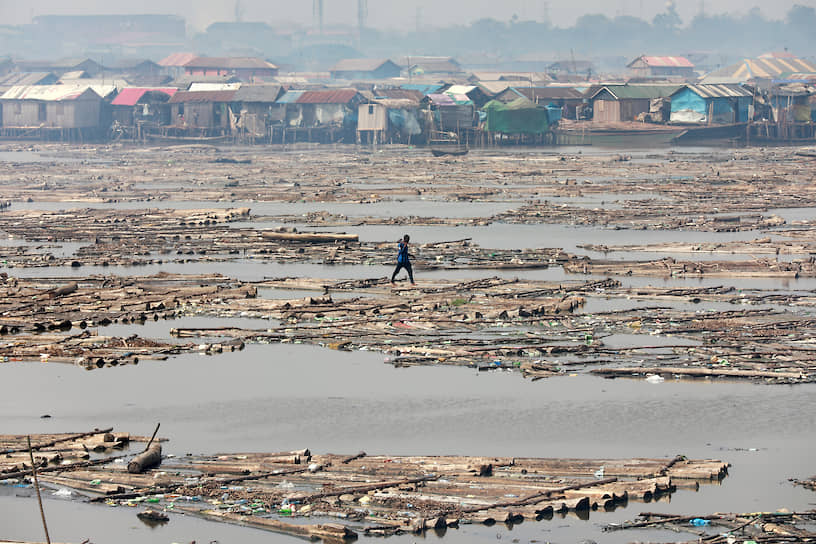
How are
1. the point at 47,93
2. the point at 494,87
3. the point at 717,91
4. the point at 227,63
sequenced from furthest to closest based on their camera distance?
the point at 227,63
the point at 494,87
the point at 47,93
the point at 717,91

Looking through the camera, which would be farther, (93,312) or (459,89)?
(459,89)

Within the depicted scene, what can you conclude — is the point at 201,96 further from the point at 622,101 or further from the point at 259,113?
the point at 622,101

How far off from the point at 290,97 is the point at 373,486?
228 feet

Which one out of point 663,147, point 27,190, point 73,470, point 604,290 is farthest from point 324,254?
point 663,147

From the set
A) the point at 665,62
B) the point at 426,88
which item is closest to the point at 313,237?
the point at 426,88

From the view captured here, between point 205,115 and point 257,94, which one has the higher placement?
point 257,94

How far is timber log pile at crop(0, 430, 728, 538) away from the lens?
34.1 ft

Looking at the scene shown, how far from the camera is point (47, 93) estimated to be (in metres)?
81.9

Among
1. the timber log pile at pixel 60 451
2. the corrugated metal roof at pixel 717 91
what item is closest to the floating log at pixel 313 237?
the timber log pile at pixel 60 451

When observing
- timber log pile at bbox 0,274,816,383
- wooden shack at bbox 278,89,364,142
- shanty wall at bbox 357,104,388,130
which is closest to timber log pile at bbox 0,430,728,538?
timber log pile at bbox 0,274,816,383

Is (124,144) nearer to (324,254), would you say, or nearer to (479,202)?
(479,202)

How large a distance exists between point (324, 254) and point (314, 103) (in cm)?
5297

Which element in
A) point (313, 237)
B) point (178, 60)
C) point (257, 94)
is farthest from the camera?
point (178, 60)

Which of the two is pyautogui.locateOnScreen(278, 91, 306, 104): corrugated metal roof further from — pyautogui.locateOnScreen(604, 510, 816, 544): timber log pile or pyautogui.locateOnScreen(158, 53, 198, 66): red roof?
pyautogui.locateOnScreen(604, 510, 816, 544): timber log pile
